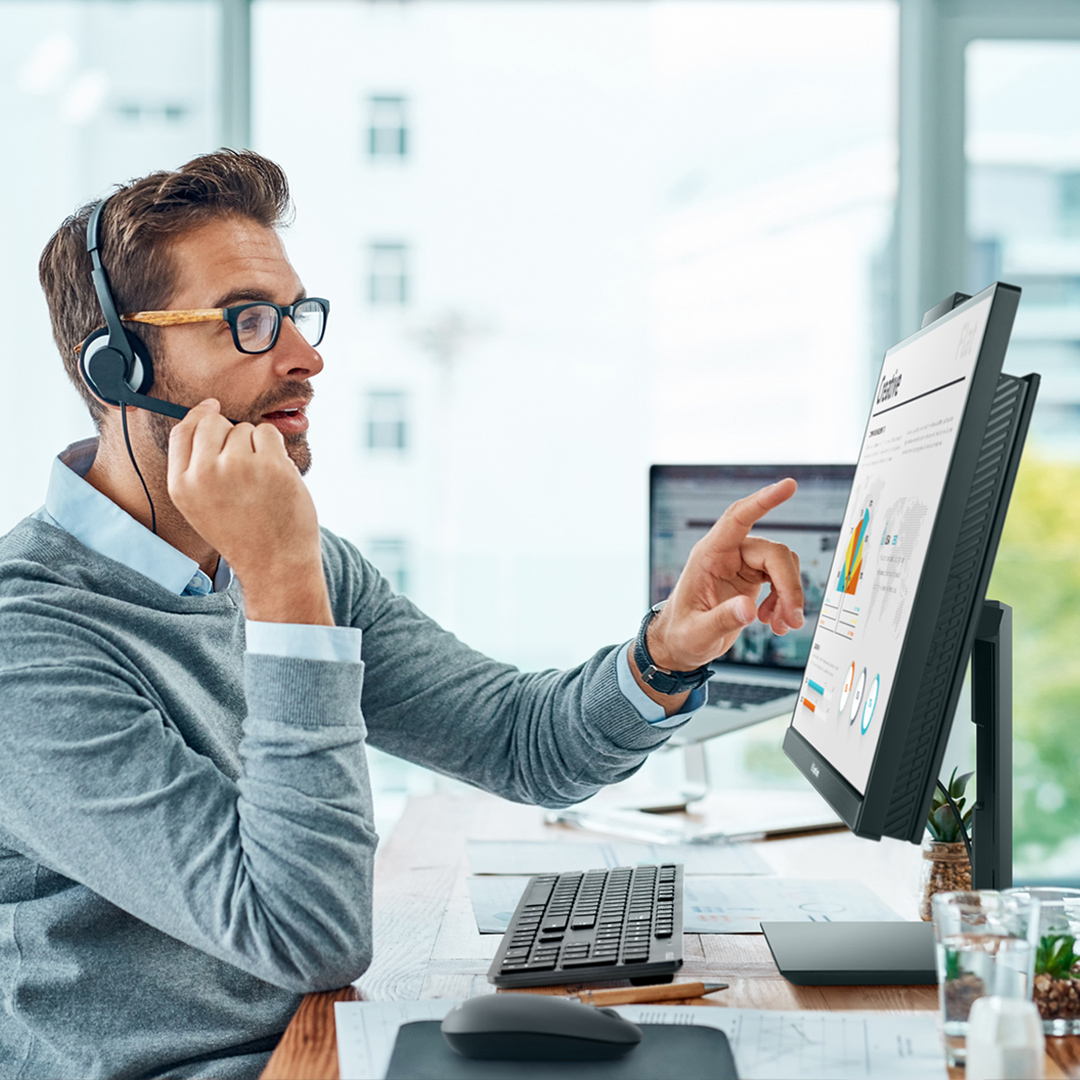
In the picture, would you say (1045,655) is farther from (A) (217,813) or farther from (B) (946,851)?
(A) (217,813)

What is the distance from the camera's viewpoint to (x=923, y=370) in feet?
3.10

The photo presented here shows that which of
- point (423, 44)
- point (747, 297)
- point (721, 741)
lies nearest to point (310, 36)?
point (423, 44)

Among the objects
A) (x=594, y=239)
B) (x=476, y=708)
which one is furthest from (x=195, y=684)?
(x=594, y=239)

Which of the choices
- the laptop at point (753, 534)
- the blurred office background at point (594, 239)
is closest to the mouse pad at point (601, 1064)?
the laptop at point (753, 534)

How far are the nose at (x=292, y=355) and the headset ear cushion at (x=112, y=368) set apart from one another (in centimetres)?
13

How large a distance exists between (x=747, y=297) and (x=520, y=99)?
703 millimetres

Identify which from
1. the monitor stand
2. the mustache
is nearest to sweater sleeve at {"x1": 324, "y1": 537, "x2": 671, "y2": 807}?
the mustache

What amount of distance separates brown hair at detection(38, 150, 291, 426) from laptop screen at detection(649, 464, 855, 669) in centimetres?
78

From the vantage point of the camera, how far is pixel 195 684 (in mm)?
1125

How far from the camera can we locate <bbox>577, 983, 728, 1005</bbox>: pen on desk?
90 centimetres

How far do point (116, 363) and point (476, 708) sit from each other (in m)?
0.60

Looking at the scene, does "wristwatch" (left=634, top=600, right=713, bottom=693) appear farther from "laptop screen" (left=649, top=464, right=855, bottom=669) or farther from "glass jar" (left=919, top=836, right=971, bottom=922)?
"laptop screen" (left=649, top=464, right=855, bottom=669)

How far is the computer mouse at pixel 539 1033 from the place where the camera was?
768 millimetres

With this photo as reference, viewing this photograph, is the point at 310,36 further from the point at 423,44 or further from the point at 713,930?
the point at 713,930
